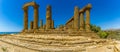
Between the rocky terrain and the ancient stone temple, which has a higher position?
the ancient stone temple

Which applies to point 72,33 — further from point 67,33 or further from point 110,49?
point 110,49

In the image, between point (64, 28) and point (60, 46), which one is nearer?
point (60, 46)

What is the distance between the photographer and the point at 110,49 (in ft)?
44.0

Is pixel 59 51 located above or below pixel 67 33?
below

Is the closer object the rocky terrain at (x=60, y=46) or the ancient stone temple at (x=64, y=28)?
the rocky terrain at (x=60, y=46)

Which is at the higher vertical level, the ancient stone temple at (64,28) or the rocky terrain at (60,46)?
the ancient stone temple at (64,28)

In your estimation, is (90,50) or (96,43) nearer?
(90,50)

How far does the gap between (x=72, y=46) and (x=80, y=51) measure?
132 centimetres

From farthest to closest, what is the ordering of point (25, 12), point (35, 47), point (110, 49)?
point (25, 12) < point (35, 47) < point (110, 49)

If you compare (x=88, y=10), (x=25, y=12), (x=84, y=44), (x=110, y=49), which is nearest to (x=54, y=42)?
(x=84, y=44)

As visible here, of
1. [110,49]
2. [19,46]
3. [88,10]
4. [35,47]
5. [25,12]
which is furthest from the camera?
[25,12]

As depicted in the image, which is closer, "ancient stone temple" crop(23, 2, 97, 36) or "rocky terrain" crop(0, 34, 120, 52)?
"rocky terrain" crop(0, 34, 120, 52)

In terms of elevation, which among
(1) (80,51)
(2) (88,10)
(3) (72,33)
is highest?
(2) (88,10)

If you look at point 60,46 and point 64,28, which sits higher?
point 64,28
